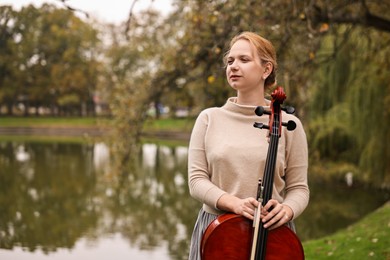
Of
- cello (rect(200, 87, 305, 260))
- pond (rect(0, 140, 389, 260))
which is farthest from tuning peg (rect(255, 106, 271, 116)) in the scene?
pond (rect(0, 140, 389, 260))

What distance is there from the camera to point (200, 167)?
1888 mm

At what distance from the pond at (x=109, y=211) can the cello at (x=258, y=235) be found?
5.73 meters

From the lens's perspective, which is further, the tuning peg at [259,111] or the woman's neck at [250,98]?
the woman's neck at [250,98]

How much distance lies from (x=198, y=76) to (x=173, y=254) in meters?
2.64

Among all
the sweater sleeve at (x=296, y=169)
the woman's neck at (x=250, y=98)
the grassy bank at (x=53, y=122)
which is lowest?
the grassy bank at (x=53, y=122)

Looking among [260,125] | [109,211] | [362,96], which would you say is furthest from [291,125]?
[109,211]

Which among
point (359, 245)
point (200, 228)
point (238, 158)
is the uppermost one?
point (238, 158)

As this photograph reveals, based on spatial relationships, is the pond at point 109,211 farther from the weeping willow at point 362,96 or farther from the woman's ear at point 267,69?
the woman's ear at point 267,69

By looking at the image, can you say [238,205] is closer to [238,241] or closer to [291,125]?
[238,241]

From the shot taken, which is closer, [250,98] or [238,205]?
[238,205]

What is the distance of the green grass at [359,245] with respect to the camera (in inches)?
221

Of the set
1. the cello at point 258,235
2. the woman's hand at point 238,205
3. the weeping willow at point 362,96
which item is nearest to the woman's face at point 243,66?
the cello at point 258,235

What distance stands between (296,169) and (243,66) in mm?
395

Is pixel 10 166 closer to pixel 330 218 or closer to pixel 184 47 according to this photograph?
pixel 330 218
